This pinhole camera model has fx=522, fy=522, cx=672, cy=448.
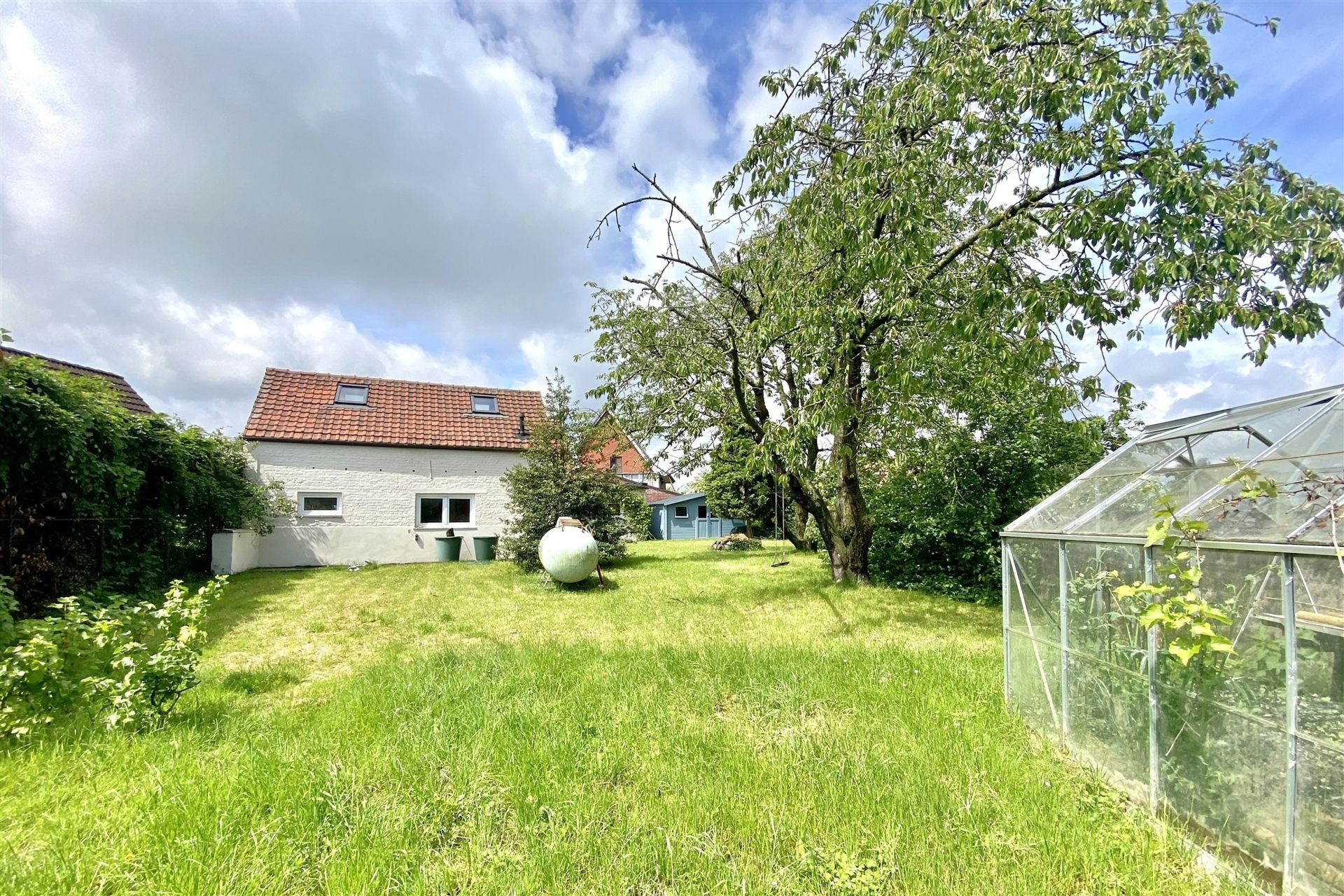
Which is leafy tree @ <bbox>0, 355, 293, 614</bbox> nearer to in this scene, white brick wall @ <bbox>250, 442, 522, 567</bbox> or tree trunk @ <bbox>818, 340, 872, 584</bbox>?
white brick wall @ <bbox>250, 442, 522, 567</bbox>

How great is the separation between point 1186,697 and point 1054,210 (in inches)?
216

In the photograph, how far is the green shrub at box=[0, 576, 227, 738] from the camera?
137 inches

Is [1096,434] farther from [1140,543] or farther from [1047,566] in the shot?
[1140,543]

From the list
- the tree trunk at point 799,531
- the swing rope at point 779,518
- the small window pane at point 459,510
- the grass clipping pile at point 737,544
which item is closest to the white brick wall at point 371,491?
the small window pane at point 459,510

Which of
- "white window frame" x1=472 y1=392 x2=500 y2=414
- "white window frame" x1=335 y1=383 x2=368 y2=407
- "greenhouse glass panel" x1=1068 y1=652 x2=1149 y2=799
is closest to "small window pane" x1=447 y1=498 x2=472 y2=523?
"white window frame" x1=472 y1=392 x2=500 y2=414

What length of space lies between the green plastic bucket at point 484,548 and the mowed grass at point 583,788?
988 cm

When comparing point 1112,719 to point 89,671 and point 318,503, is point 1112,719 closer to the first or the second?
point 89,671

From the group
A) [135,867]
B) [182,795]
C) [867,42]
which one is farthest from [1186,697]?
[867,42]

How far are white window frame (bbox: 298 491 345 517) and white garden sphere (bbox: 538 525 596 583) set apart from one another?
8.35m

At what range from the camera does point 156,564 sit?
9180 millimetres

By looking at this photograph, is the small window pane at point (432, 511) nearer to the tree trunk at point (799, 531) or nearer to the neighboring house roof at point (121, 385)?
the neighboring house roof at point (121, 385)

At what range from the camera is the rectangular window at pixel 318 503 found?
15.0m

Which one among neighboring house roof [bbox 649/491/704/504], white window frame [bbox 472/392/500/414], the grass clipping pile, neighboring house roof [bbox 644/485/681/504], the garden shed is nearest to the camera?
white window frame [bbox 472/392/500/414]

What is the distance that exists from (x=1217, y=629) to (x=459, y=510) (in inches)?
676
